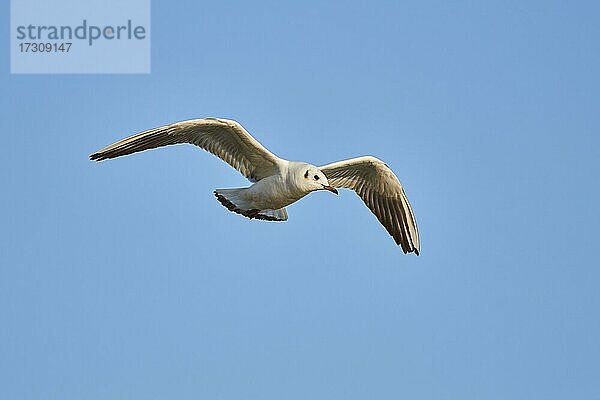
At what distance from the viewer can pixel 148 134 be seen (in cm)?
1636

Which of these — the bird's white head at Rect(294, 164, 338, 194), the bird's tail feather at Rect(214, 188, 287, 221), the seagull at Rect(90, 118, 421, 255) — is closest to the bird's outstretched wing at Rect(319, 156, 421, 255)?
the seagull at Rect(90, 118, 421, 255)

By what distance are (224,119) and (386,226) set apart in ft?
14.1

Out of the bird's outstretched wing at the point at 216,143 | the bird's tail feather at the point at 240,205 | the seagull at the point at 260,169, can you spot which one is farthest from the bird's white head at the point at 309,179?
the bird's tail feather at the point at 240,205

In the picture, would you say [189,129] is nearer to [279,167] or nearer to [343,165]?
[279,167]

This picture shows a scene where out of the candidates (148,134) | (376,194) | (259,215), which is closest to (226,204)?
(259,215)

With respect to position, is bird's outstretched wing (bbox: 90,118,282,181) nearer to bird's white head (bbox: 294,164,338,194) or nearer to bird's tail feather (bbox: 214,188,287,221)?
bird's tail feather (bbox: 214,188,287,221)

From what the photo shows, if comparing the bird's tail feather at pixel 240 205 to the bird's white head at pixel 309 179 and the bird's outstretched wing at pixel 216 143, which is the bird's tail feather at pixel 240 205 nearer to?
the bird's outstretched wing at pixel 216 143

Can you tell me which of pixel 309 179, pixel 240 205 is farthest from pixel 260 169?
pixel 309 179

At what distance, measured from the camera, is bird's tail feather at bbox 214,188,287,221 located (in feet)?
56.5

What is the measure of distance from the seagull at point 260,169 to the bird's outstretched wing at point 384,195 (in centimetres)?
2

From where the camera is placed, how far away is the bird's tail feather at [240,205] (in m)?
17.2

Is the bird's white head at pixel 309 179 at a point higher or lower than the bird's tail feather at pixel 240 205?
higher

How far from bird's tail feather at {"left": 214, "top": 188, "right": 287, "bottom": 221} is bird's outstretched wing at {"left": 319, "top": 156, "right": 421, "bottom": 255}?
1.80m

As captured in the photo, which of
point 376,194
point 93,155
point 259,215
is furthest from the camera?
point 376,194
